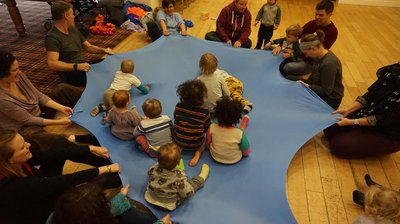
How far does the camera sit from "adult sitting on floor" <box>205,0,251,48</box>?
128 inches

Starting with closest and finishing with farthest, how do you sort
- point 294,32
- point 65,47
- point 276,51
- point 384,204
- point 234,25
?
point 384,204 < point 65,47 < point 294,32 < point 276,51 < point 234,25

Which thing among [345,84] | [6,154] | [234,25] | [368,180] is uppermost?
[6,154]

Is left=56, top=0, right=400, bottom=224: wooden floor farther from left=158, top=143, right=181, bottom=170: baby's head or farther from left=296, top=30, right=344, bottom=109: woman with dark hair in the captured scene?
left=158, top=143, right=181, bottom=170: baby's head

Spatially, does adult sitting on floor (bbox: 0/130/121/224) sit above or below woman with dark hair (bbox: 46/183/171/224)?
below

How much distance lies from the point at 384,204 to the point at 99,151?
5.33 ft

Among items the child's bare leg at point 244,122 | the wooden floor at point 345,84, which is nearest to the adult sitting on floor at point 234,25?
the wooden floor at point 345,84

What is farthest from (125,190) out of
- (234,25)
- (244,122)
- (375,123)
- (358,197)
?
(234,25)

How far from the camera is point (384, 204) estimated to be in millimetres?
1385

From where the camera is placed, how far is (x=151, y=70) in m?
2.79

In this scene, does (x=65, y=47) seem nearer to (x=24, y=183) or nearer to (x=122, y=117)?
(x=122, y=117)

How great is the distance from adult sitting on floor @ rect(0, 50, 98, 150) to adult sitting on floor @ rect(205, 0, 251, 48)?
6.79ft

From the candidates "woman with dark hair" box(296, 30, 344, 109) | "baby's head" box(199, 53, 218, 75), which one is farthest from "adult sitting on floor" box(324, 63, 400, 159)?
"baby's head" box(199, 53, 218, 75)

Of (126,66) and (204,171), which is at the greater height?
(126,66)

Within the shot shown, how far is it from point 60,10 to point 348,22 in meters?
4.94
